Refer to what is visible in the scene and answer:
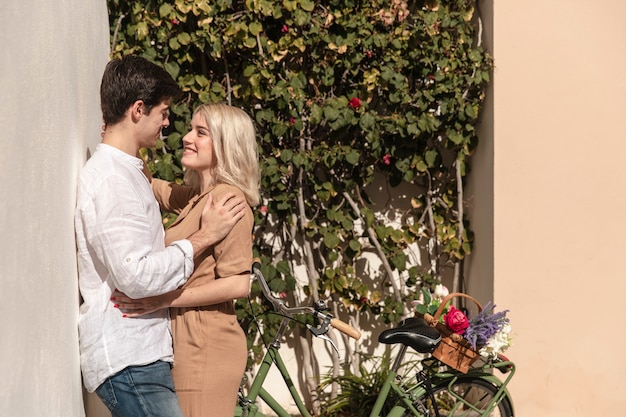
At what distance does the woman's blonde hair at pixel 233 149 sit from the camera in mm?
2766

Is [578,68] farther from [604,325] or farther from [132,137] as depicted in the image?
[132,137]

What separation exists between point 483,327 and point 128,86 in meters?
2.03

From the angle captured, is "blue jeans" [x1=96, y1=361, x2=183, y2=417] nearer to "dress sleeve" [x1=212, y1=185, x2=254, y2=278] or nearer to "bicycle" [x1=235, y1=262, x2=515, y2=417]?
"dress sleeve" [x1=212, y1=185, x2=254, y2=278]

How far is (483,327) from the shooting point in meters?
3.67

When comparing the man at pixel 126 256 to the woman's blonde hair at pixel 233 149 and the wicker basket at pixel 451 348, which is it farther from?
the wicker basket at pixel 451 348

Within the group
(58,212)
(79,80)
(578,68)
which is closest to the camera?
(58,212)

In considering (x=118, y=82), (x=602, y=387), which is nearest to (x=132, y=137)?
(x=118, y=82)

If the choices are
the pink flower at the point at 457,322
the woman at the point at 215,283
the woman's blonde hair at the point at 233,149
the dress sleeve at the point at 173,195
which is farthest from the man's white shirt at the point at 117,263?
the pink flower at the point at 457,322

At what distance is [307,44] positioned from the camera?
4664 mm

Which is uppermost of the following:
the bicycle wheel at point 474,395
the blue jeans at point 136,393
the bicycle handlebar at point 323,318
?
the blue jeans at point 136,393

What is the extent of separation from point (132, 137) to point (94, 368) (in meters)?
0.63

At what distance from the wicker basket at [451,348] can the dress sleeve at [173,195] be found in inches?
47.5

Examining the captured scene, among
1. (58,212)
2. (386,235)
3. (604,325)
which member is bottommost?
(604,325)

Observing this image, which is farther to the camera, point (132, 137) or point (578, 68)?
point (578, 68)
